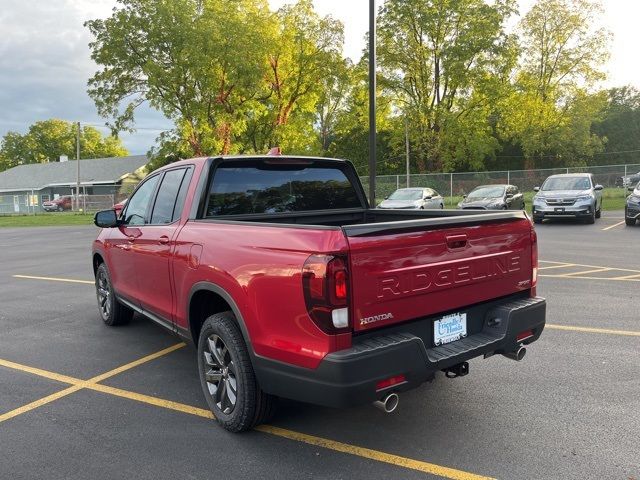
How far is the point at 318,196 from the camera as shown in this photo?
15.7 ft

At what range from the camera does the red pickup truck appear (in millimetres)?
2756

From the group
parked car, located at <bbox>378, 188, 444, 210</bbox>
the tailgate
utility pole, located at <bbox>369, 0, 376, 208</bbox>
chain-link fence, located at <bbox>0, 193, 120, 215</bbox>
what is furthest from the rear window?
chain-link fence, located at <bbox>0, 193, 120, 215</bbox>

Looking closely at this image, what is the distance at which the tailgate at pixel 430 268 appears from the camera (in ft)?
9.19

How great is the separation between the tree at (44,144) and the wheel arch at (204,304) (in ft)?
312

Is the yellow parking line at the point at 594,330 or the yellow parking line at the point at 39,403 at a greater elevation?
the yellow parking line at the point at 594,330

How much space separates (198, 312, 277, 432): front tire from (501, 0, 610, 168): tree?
42.2 metres

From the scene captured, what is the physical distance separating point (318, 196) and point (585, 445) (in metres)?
2.85

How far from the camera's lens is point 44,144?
9131 cm

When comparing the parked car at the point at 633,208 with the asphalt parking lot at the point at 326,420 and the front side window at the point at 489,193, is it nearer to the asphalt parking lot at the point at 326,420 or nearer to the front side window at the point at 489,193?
the front side window at the point at 489,193

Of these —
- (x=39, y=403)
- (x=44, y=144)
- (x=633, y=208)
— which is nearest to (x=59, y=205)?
(x=633, y=208)

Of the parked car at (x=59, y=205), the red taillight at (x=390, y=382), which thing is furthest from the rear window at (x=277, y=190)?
the parked car at (x=59, y=205)

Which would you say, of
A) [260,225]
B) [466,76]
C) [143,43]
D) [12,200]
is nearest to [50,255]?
[260,225]

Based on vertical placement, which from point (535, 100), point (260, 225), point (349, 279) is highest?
point (535, 100)

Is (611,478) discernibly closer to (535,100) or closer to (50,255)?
(50,255)
